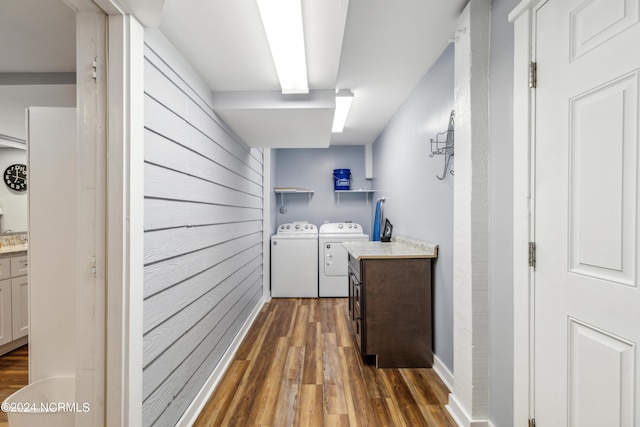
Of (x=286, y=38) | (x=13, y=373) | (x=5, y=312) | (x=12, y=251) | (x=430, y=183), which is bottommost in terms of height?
(x=13, y=373)

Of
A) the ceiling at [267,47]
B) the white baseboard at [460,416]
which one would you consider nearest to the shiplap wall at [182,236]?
the ceiling at [267,47]

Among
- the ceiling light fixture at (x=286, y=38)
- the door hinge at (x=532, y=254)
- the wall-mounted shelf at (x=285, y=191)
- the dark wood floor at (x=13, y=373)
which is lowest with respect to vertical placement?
the dark wood floor at (x=13, y=373)

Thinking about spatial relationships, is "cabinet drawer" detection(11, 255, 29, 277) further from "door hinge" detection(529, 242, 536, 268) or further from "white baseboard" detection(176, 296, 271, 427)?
"door hinge" detection(529, 242, 536, 268)

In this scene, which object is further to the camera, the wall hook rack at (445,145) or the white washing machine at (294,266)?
the white washing machine at (294,266)

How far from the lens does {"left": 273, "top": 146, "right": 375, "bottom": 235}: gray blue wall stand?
4.61 meters

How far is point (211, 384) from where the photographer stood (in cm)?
182

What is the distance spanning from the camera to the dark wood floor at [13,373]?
6.07 ft

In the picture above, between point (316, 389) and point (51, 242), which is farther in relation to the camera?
point (316, 389)

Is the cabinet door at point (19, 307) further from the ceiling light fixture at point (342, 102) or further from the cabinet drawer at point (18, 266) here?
the ceiling light fixture at point (342, 102)

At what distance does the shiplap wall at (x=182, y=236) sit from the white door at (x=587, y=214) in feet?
5.26

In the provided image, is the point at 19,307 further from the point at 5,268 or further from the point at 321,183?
the point at 321,183

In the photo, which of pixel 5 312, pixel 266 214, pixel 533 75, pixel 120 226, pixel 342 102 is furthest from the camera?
pixel 266 214

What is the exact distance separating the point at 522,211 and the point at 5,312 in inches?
151

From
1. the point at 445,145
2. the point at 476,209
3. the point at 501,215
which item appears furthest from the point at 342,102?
the point at 501,215
